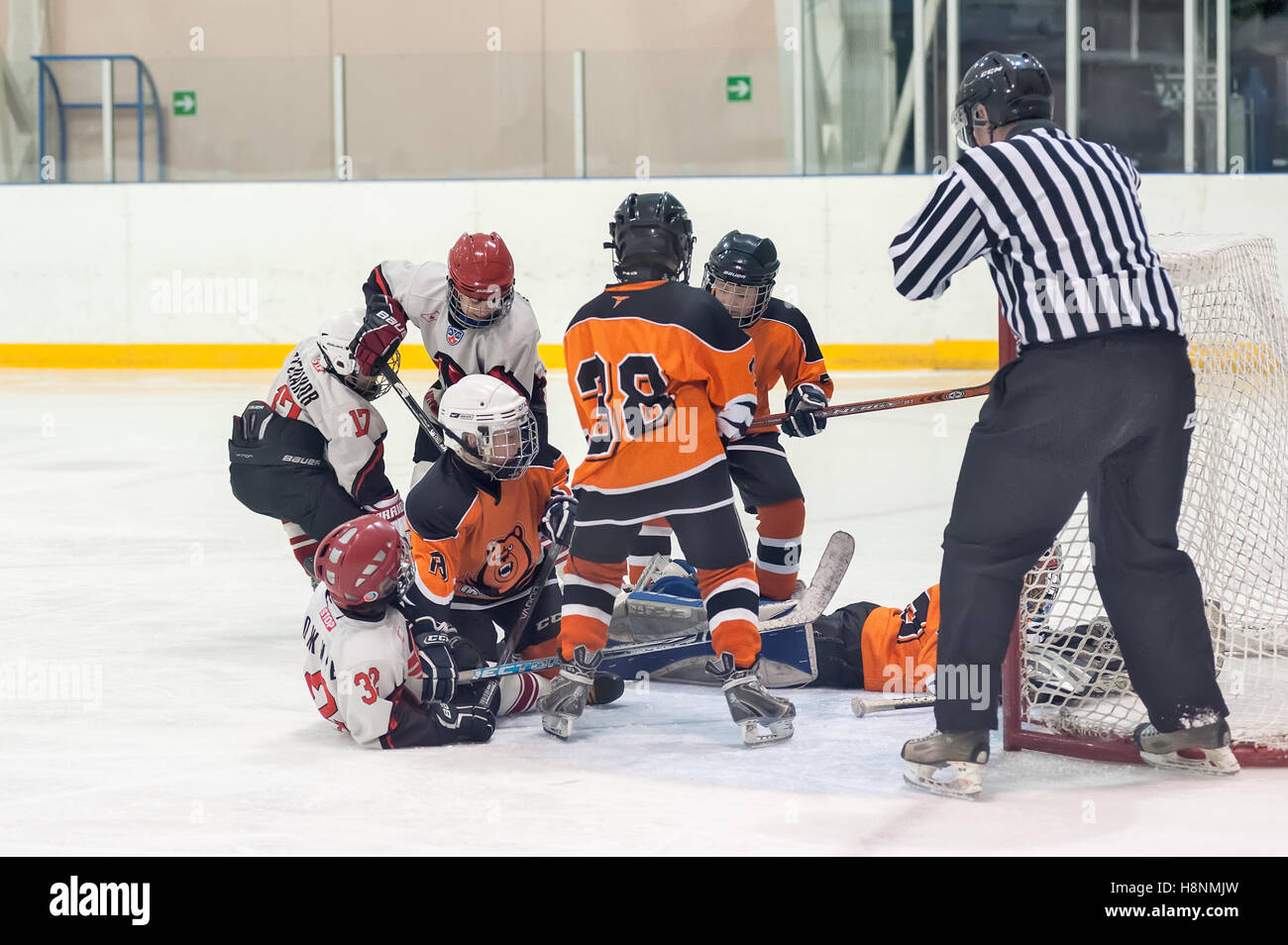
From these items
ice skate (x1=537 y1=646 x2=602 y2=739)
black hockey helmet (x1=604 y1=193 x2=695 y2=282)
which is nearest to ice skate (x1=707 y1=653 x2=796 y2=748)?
ice skate (x1=537 y1=646 x2=602 y2=739)

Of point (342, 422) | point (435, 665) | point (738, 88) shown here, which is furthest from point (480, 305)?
point (738, 88)

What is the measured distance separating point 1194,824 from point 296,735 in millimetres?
1717

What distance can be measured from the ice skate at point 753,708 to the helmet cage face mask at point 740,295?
1.10m

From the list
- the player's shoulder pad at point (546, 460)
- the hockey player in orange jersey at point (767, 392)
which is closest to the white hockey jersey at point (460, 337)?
the player's shoulder pad at point (546, 460)

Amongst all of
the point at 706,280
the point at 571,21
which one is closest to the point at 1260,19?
the point at 571,21

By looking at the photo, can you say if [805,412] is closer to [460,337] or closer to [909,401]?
[909,401]

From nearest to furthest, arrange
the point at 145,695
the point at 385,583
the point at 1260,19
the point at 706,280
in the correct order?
the point at 385,583, the point at 145,695, the point at 706,280, the point at 1260,19

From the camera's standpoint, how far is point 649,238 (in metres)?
3.12

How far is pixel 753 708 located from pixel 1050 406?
34.0 inches

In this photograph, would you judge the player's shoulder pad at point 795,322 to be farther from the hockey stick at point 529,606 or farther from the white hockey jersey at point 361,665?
the white hockey jersey at point 361,665

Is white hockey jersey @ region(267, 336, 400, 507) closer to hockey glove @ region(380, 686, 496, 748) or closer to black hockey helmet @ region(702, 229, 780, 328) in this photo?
black hockey helmet @ region(702, 229, 780, 328)

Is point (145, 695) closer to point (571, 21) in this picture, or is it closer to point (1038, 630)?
point (1038, 630)

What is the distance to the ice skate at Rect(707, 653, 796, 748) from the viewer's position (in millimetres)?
3023

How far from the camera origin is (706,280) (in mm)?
3900
